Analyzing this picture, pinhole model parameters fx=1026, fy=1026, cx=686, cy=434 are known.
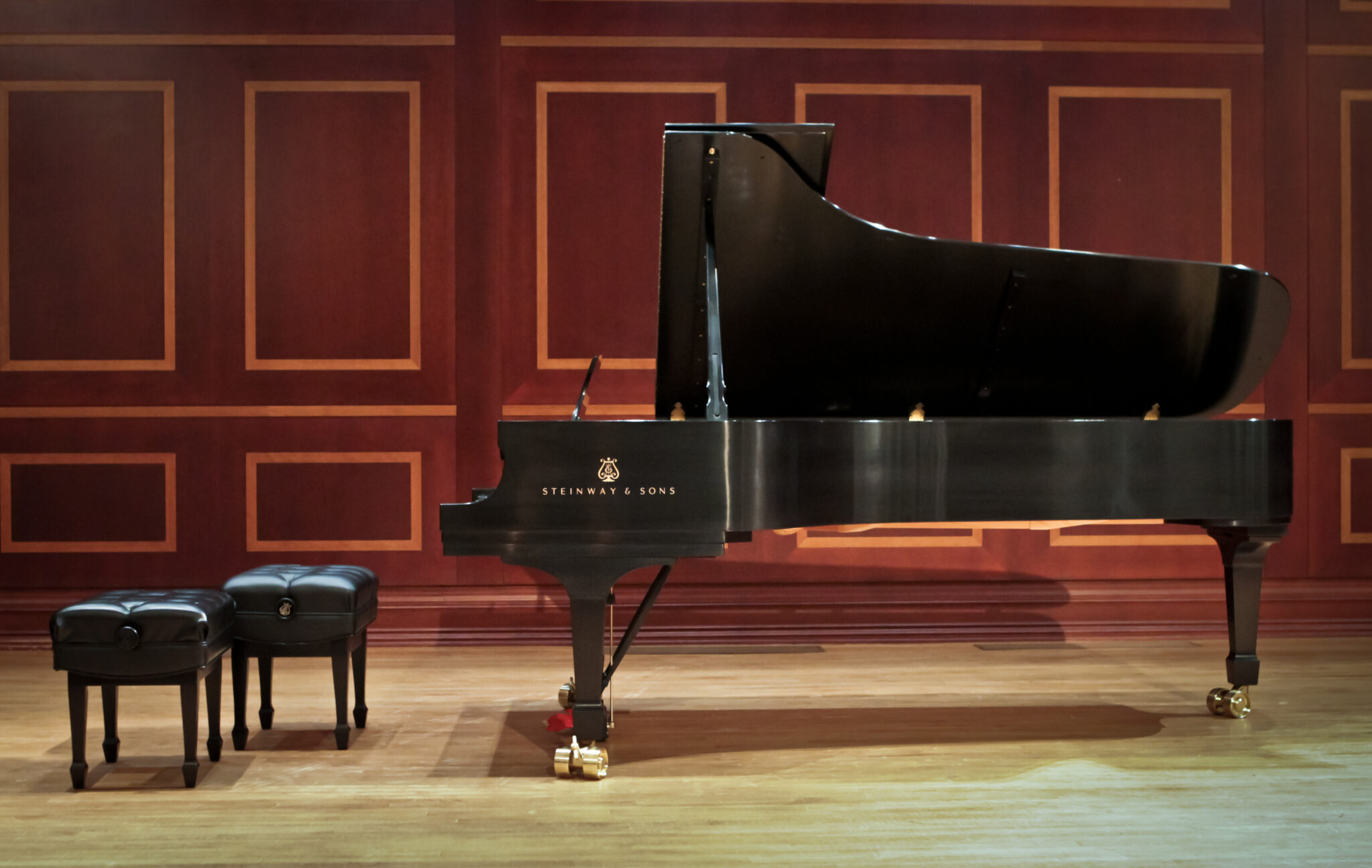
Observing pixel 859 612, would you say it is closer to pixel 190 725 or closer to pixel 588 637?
pixel 588 637

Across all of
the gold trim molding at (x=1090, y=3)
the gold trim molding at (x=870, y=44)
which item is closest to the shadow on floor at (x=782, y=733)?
the gold trim molding at (x=870, y=44)

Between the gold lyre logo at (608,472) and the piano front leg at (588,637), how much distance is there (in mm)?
184

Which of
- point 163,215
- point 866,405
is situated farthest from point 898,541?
point 163,215

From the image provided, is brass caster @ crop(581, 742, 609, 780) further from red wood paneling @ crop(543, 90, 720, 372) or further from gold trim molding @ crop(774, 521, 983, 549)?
red wood paneling @ crop(543, 90, 720, 372)

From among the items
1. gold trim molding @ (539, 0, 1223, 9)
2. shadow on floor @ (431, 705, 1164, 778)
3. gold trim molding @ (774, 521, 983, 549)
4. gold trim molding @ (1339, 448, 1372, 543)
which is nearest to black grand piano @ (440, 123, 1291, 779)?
shadow on floor @ (431, 705, 1164, 778)

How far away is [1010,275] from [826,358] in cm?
56

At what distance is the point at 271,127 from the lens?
13.9 feet

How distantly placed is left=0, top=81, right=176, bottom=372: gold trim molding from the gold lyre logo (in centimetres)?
269

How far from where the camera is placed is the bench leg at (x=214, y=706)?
2443mm

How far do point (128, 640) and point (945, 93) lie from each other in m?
3.64

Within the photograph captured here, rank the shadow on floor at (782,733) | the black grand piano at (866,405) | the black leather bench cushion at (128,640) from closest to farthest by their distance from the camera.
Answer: the black leather bench cushion at (128,640), the black grand piano at (866,405), the shadow on floor at (782,733)

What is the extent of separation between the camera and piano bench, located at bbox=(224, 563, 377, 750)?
8.46ft

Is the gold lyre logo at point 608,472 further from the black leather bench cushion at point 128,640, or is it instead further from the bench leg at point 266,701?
the bench leg at point 266,701

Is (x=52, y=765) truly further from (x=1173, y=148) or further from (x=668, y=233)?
(x=1173, y=148)
